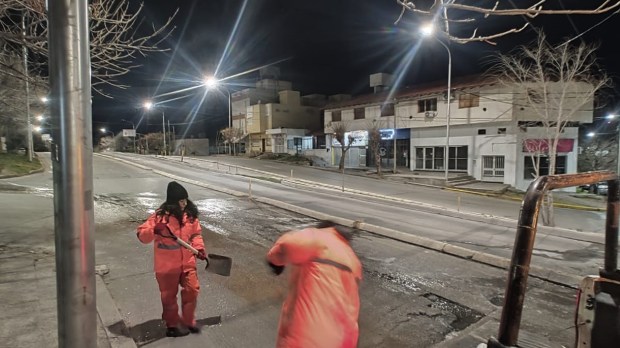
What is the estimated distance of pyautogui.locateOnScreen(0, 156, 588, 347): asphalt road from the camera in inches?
171

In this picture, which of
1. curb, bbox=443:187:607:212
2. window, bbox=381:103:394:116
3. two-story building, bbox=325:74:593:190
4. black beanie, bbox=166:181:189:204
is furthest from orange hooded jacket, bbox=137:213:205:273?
window, bbox=381:103:394:116

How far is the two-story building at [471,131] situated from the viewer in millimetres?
26594

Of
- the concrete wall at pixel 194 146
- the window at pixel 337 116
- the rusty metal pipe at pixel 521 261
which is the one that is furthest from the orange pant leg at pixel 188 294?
the concrete wall at pixel 194 146

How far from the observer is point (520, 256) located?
1.88 meters

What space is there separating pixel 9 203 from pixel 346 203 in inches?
455

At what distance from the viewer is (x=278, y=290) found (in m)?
5.53

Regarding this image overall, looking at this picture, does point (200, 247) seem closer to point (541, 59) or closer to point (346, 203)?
point (346, 203)

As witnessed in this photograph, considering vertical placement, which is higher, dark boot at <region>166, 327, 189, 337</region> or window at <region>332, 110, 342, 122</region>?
window at <region>332, 110, 342, 122</region>

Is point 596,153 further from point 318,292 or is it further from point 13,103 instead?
point 13,103

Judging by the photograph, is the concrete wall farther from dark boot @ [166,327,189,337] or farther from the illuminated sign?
dark boot @ [166,327,189,337]

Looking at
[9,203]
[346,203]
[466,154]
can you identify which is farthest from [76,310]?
[466,154]

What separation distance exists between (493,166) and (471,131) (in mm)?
3212

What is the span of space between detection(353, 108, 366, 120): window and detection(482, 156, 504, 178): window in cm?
1283

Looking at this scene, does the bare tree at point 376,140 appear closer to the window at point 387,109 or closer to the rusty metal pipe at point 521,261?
the window at point 387,109
